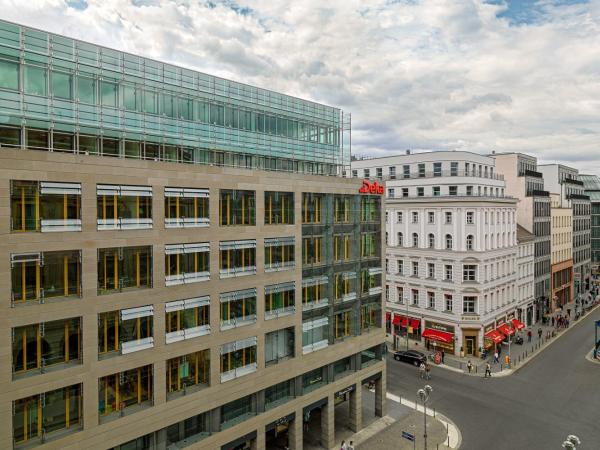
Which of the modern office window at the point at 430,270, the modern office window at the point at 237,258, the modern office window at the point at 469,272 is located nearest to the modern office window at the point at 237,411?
Result: the modern office window at the point at 237,258

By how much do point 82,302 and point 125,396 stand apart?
247 inches

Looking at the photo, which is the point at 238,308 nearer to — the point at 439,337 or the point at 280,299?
the point at 280,299

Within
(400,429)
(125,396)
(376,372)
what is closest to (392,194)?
(376,372)

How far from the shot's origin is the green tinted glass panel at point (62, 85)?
958 inches

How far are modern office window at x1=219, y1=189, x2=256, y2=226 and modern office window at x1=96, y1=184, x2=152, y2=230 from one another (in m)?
5.25

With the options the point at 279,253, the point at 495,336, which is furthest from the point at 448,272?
the point at 279,253

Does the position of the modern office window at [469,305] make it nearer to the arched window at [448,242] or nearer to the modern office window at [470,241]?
the modern office window at [470,241]

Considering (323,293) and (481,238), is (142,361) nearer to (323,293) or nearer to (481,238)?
(323,293)

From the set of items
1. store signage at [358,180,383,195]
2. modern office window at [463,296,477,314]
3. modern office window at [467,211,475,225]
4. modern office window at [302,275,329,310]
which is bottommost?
modern office window at [463,296,477,314]

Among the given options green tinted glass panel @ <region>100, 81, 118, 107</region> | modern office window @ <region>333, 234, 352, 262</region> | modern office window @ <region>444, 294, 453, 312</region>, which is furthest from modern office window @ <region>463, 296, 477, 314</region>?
green tinted glass panel @ <region>100, 81, 118, 107</region>

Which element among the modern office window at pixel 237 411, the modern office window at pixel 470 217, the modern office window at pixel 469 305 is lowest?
the modern office window at pixel 237 411

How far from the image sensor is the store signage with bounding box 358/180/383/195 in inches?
1533

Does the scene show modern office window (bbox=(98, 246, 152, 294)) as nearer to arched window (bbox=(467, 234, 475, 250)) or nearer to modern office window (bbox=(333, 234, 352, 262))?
modern office window (bbox=(333, 234, 352, 262))

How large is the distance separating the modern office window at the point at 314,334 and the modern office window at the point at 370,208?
391 inches
